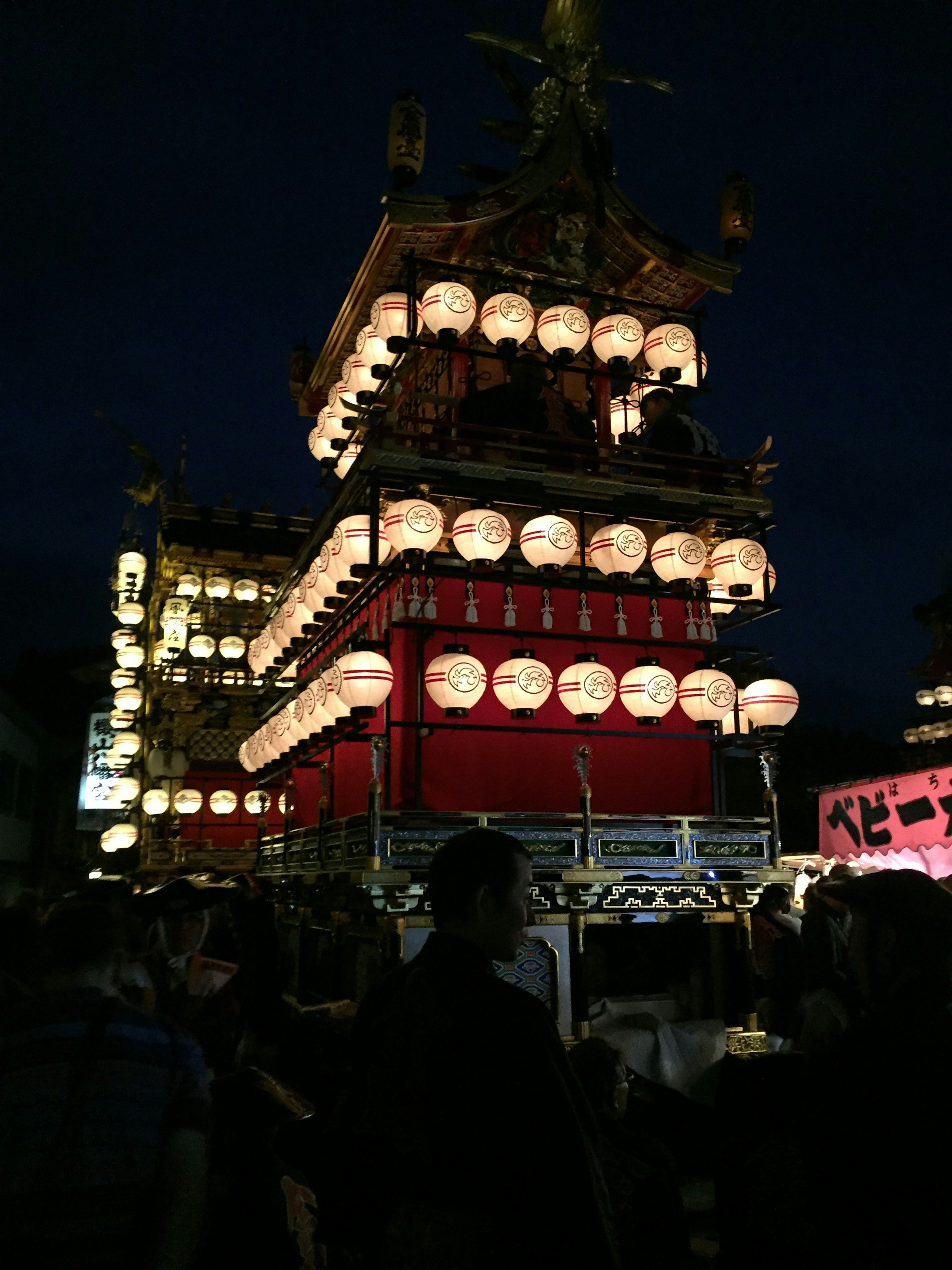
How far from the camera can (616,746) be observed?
12086 mm

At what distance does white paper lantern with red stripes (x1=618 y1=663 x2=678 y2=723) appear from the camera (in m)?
10.6

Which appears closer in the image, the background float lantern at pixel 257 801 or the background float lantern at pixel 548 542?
the background float lantern at pixel 548 542

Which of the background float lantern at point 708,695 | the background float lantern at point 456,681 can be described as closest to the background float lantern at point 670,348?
the background float lantern at point 708,695

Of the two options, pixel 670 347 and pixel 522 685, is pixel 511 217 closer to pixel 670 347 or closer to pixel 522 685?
pixel 670 347

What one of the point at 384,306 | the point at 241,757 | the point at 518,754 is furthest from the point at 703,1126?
the point at 241,757

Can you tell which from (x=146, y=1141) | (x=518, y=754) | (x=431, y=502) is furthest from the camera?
(x=518, y=754)

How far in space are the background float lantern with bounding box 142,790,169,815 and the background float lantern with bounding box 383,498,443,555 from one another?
16010 mm

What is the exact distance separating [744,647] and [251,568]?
1836 centimetres

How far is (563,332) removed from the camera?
40.1 feet

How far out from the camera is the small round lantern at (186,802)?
945 inches

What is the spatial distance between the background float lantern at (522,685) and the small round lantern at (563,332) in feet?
14.9

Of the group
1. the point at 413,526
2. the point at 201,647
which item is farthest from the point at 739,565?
the point at 201,647

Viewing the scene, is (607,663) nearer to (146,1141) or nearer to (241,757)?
(241,757)

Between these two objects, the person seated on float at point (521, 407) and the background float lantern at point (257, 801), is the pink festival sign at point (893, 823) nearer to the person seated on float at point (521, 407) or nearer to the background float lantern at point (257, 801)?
the person seated on float at point (521, 407)
